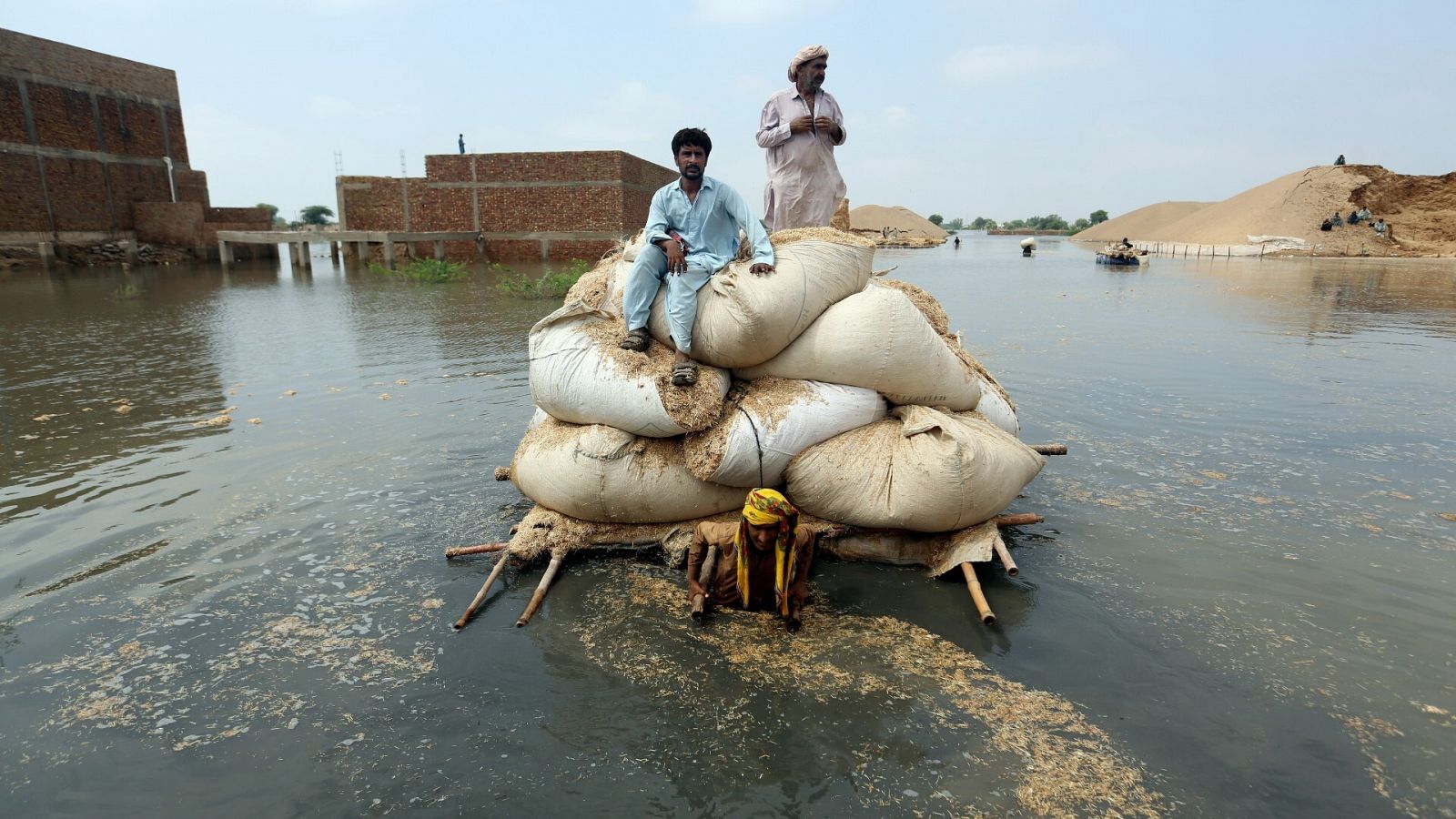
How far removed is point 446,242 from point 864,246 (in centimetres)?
2475

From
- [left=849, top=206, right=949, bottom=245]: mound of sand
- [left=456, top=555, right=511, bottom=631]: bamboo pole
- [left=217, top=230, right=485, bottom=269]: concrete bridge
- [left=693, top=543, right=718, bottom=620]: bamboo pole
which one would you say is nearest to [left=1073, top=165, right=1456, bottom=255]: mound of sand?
[left=849, top=206, right=949, bottom=245]: mound of sand

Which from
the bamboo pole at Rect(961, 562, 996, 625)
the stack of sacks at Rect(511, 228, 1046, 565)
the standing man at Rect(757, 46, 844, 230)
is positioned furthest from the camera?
the standing man at Rect(757, 46, 844, 230)

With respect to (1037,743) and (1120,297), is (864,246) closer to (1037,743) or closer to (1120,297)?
(1037,743)

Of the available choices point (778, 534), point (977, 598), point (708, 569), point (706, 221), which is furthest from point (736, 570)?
point (706, 221)

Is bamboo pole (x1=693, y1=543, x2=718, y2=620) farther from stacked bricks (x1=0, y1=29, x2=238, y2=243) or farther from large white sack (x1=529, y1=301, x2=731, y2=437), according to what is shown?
stacked bricks (x1=0, y1=29, x2=238, y2=243)

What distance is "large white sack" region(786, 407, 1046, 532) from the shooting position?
347 cm

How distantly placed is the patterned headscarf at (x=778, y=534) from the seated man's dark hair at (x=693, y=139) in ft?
6.22

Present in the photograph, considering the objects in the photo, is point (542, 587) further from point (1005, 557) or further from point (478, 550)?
point (1005, 557)

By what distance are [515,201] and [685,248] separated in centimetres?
2340

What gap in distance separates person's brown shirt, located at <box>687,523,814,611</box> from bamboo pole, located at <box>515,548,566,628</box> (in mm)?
677

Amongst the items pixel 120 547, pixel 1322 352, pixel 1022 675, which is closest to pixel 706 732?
pixel 1022 675

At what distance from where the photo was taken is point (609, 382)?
3.73 meters

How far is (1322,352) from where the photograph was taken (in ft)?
31.4

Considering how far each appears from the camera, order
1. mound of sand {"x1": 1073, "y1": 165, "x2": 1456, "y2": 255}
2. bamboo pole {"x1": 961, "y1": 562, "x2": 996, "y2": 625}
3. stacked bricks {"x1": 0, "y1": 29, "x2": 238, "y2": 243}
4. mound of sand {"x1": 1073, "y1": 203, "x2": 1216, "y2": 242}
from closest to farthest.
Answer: bamboo pole {"x1": 961, "y1": 562, "x2": 996, "y2": 625}
stacked bricks {"x1": 0, "y1": 29, "x2": 238, "y2": 243}
mound of sand {"x1": 1073, "y1": 165, "x2": 1456, "y2": 255}
mound of sand {"x1": 1073, "y1": 203, "x2": 1216, "y2": 242}
